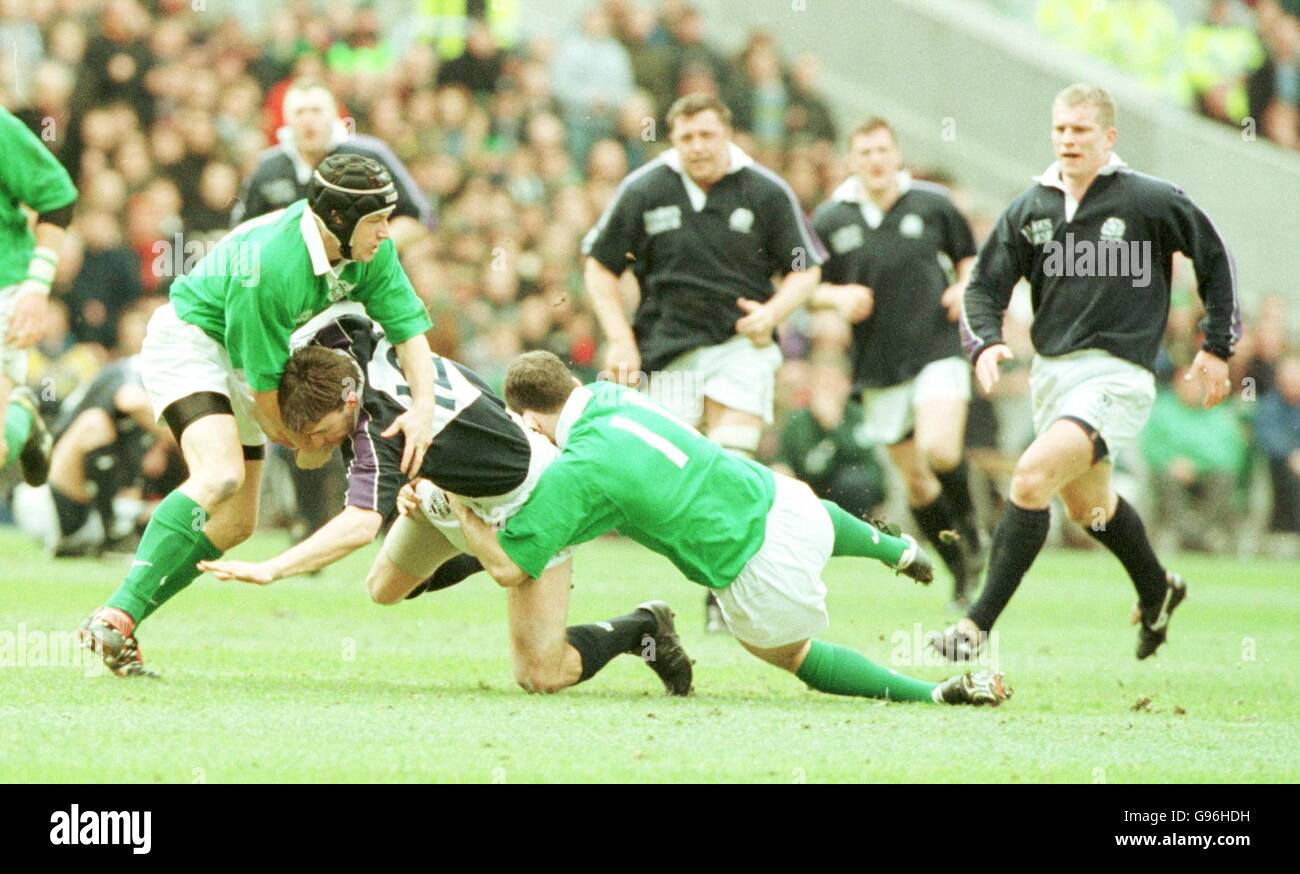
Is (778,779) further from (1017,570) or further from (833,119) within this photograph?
(833,119)

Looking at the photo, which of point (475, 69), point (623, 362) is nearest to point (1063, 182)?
point (623, 362)

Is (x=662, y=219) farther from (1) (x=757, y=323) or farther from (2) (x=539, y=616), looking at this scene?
(2) (x=539, y=616)

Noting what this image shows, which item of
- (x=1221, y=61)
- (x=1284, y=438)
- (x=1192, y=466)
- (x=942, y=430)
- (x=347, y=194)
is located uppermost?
(x=1221, y=61)

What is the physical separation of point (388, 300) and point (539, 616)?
1.25 meters

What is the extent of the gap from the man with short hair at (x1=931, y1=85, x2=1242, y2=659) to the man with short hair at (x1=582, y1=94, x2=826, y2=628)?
1764 mm

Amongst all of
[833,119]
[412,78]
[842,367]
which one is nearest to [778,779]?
[842,367]

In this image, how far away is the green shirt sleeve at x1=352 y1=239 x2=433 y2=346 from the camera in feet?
24.0

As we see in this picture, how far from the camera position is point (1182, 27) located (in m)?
22.4

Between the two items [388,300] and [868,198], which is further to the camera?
Answer: [868,198]

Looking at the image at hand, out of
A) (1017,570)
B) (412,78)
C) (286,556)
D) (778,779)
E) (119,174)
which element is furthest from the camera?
(412,78)

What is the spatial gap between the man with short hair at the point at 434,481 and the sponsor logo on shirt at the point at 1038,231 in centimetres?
242

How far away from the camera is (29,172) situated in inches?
366

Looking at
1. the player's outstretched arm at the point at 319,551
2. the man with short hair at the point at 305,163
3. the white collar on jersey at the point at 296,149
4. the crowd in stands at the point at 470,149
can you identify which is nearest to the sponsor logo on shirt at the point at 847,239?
the man with short hair at the point at 305,163

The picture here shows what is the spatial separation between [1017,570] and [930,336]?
140 inches
